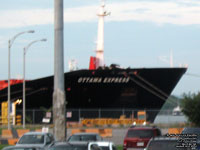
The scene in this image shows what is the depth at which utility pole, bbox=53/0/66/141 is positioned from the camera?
2111 cm

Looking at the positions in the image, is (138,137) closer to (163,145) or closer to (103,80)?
(163,145)

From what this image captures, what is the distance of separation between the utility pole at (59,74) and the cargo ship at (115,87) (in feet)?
103

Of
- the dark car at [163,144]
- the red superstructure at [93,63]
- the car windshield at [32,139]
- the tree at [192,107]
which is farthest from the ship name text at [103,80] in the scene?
the dark car at [163,144]

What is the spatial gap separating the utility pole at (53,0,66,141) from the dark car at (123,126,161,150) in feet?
14.4

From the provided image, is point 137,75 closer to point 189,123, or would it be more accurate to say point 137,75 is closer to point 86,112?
point 86,112

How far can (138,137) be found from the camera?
25172 mm

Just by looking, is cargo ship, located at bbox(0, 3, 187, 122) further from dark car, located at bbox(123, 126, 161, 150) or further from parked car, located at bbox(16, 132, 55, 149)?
parked car, located at bbox(16, 132, 55, 149)

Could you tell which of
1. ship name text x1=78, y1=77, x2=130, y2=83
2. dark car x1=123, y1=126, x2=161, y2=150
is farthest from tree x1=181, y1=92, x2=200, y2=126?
dark car x1=123, y1=126, x2=161, y2=150

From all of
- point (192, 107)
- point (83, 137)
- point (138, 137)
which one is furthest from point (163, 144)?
point (192, 107)

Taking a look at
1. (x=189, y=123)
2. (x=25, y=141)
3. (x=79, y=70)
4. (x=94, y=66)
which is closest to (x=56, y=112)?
(x=25, y=141)

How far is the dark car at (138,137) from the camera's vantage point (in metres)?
24.9

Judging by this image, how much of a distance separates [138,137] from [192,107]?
16.9 metres

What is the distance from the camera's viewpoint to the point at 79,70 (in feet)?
174

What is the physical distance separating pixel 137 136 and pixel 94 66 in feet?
105
